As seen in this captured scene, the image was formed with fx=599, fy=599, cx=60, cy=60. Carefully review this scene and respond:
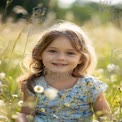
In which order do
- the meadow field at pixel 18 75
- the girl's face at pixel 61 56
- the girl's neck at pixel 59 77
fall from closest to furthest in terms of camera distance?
the meadow field at pixel 18 75, the girl's face at pixel 61 56, the girl's neck at pixel 59 77

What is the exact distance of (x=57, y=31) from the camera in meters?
2.96

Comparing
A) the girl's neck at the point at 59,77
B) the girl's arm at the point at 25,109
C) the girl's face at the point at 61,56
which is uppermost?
the girl's face at the point at 61,56

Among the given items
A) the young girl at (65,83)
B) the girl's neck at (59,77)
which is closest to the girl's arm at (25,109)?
the young girl at (65,83)

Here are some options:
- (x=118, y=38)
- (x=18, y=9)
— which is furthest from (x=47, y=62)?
(x=118, y=38)

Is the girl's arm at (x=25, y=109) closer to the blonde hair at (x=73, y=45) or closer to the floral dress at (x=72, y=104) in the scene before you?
the floral dress at (x=72, y=104)

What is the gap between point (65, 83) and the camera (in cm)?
297

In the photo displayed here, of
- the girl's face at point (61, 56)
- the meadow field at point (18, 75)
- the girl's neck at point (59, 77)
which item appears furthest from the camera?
the girl's neck at point (59, 77)

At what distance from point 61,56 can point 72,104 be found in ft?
0.83

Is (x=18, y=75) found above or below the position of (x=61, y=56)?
below

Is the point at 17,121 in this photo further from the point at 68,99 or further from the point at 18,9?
the point at 18,9

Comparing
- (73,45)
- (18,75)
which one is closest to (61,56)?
(73,45)

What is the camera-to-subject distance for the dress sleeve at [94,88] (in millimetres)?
2920

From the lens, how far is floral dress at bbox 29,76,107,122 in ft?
9.57

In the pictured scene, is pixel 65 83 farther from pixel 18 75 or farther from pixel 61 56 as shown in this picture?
pixel 18 75
